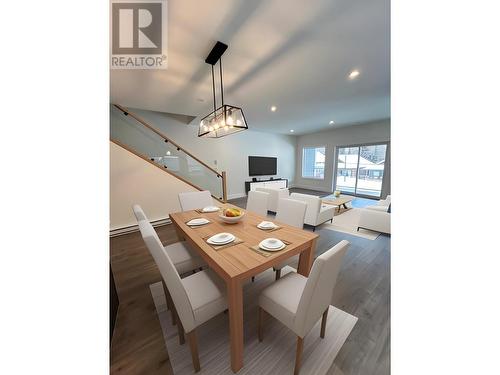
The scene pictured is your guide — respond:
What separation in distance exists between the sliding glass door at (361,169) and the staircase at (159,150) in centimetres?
538

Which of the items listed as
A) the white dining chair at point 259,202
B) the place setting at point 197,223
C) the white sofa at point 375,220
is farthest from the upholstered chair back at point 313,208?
the place setting at point 197,223

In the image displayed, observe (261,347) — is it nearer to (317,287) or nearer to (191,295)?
(191,295)

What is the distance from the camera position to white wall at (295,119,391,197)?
575 cm

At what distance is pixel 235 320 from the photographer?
39.8 inches

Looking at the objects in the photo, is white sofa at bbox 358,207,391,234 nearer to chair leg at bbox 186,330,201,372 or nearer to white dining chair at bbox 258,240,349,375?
white dining chair at bbox 258,240,349,375

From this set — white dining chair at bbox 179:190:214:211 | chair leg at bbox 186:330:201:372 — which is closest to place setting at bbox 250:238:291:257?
chair leg at bbox 186:330:201:372

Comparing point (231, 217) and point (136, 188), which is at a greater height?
point (136, 188)

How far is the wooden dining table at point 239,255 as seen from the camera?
1.00 meters

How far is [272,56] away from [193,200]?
227 cm

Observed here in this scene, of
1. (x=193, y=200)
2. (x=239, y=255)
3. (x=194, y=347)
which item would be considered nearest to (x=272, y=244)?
(x=239, y=255)

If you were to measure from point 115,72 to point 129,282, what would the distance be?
2.72 m

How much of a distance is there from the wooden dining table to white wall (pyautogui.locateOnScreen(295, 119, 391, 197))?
5.91 metres

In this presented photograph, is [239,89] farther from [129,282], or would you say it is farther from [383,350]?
[383,350]
